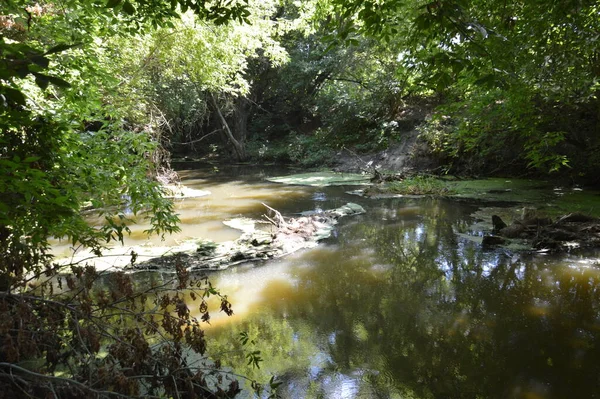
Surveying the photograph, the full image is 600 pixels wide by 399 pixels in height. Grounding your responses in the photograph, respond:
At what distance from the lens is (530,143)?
8289 mm

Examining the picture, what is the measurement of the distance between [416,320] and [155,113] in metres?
10.4

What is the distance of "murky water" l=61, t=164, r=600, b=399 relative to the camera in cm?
361

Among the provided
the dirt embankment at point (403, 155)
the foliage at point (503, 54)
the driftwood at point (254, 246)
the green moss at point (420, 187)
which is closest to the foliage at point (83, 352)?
the foliage at point (503, 54)

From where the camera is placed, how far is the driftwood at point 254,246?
683 centimetres

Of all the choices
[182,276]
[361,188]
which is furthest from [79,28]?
[361,188]

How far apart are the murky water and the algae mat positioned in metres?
7.85

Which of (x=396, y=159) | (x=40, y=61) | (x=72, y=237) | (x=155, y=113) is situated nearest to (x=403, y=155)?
(x=396, y=159)

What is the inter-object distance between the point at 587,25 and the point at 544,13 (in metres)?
0.89

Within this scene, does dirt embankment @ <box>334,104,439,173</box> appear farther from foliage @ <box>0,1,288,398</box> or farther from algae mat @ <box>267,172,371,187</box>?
foliage @ <box>0,1,288,398</box>

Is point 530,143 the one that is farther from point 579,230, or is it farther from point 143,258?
point 143,258

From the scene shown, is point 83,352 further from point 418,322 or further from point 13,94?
point 418,322

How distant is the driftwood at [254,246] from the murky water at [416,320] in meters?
0.34

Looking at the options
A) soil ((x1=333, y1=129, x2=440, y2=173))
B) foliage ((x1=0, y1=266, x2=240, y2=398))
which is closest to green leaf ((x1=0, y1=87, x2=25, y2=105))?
foliage ((x1=0, y1=266, x2=240, y2=398))

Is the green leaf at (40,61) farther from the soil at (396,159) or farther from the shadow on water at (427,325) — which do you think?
the soil at (396,159)
